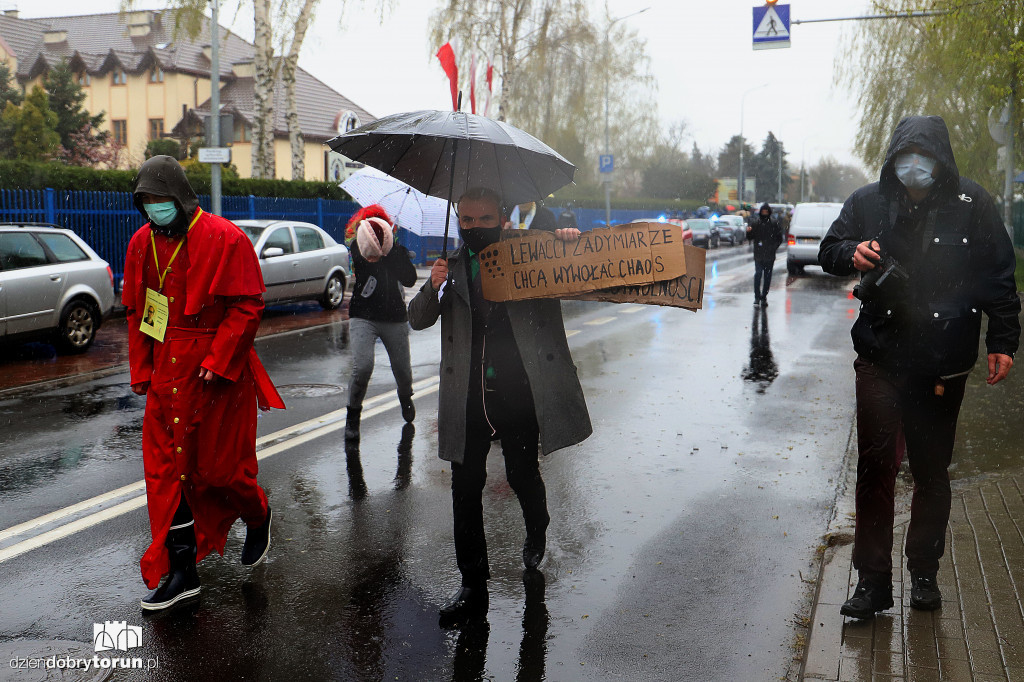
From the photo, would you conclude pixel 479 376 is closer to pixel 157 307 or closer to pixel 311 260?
pixel 157 307

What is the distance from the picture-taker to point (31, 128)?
36.8 meters

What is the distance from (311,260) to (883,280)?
45.8 feet

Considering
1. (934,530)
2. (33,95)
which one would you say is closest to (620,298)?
(934,530)

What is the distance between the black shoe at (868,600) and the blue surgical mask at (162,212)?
3305 millimetres

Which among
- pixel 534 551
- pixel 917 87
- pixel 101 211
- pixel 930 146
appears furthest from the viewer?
pixel 917 87

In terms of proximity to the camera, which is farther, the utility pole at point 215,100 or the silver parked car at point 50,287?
the utility pole at point 215,100

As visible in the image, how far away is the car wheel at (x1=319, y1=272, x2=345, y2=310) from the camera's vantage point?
57.2 feet

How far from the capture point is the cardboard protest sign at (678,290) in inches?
161

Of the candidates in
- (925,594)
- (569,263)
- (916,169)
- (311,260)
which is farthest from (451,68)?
(311,260)

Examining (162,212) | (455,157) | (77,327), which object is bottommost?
(77,327)

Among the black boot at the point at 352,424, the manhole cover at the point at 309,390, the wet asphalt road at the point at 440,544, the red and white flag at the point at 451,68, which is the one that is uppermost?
the red and white flag at the point at 451,68

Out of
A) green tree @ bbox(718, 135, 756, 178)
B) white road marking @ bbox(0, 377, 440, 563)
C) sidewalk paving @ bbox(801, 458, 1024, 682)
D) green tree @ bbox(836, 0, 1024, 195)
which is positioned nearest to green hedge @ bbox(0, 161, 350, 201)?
white road marking @ bbox(0, 377, 440, 563)

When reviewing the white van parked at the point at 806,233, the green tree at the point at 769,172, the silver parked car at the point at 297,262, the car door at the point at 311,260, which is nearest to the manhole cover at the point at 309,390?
the silver parked car at the point at 297,262

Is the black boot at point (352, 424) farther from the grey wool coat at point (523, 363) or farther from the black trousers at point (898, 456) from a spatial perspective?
the black trousers at point (898, 456)
